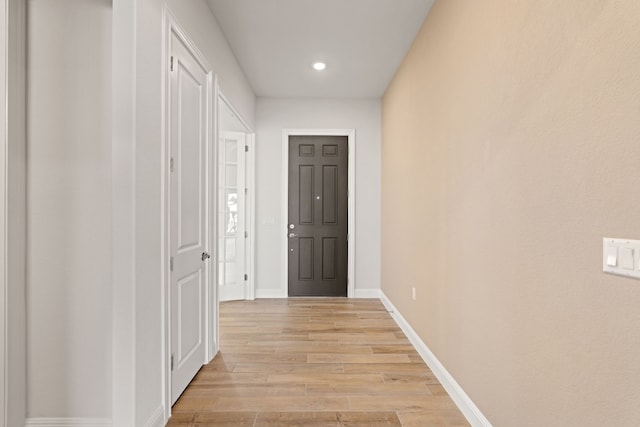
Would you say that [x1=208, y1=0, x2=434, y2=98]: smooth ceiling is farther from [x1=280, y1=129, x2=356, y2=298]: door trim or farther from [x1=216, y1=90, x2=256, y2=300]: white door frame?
[x1=216, y1=90, x2=256, y2=300]: white door frame

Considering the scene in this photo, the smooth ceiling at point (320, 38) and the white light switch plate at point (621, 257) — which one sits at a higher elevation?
the smooth ceiling at point (320, 38)

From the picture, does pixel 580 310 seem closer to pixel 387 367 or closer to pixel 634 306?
pixel 634 306

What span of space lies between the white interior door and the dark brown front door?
8.05ft

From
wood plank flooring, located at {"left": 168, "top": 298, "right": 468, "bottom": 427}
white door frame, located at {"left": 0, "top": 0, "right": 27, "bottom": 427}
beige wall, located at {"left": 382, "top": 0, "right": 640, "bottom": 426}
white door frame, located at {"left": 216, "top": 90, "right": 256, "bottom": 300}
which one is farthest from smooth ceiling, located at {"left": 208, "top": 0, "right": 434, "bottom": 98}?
wood plank flooring, located at {"left": 168, "top": 298, "right": 468, "bottom": 427}

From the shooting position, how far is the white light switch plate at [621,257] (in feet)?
3.53

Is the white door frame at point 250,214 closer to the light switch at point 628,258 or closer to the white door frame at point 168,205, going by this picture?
the white door frame at point 168,205

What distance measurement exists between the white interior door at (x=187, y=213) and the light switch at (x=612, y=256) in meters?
2.08

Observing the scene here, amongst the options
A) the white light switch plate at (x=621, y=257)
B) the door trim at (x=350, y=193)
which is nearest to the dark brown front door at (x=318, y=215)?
the door trim at (x=350, y=193)

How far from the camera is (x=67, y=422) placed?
1944 mm

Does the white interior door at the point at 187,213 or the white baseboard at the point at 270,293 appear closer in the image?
the white interior door at the point at 187,213

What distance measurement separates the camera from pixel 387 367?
2.97m

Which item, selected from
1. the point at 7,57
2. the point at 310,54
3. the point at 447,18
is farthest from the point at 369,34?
the point at 7,57

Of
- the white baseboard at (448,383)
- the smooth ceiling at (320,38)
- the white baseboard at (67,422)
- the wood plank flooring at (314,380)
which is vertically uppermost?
the smooth ceiling at (320,38)

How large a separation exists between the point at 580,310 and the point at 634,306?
216mm
